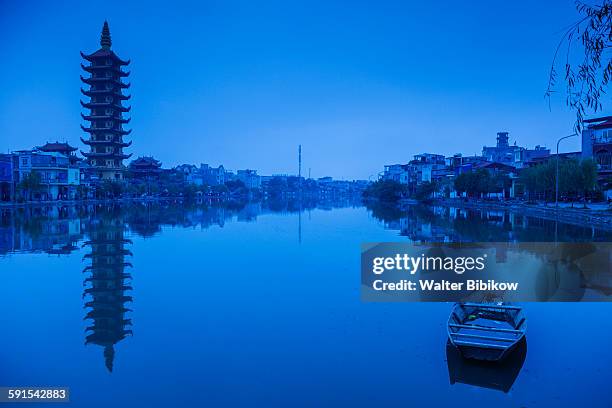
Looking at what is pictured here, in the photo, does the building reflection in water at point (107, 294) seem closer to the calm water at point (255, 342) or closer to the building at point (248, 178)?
the calm water at point (255, 342)

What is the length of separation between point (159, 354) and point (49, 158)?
60567 mm

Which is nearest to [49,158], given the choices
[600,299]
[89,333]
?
[89,333]

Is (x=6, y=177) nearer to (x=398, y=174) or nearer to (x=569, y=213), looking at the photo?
(x=569, y=213)

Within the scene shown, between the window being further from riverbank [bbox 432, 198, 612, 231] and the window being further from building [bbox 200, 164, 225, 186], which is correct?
building [bbox 200, 164, 225, 186]

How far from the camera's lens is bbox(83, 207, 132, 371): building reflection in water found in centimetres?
938

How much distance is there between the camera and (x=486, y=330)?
7.74m

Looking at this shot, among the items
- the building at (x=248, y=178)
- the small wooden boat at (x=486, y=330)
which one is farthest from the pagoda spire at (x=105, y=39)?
the building at (x=248, y=178)

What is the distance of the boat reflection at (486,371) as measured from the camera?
7.21 metres

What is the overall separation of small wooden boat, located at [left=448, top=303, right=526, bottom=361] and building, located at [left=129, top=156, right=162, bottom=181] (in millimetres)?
87650

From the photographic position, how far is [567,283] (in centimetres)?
1370

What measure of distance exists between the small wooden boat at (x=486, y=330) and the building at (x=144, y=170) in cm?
8765

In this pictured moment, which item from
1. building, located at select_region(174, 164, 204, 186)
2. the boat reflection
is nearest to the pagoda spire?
building, located at select_region(174, 164, 204, 186)

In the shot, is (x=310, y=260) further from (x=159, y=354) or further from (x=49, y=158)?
(x=49, y=158)

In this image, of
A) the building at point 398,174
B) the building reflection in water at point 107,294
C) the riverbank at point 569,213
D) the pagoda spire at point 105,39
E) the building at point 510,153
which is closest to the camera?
the building reflection in water at point 107,294
